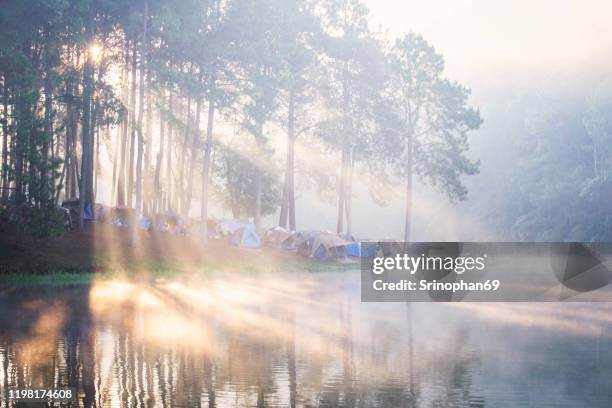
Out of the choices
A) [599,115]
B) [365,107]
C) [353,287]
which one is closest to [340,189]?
[365,107]

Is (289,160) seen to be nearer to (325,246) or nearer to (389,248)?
(325,246)

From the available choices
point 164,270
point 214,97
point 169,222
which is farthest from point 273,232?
point 164,270

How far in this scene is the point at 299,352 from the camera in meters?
14.1

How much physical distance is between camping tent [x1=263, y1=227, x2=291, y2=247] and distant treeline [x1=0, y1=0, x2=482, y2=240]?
4.70 ft

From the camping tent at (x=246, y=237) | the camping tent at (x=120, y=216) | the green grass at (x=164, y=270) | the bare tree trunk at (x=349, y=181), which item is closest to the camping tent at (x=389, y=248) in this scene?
the green grass at (x=164, y=270)

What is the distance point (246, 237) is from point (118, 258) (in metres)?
16.5

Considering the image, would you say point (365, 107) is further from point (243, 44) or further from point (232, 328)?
point (232, 328)

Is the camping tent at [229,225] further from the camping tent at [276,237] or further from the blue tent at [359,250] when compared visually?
the blue tent at [359,250]

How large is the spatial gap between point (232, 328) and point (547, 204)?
7334 cm

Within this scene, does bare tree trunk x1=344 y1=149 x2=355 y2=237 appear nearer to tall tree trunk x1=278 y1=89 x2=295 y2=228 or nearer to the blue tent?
the blue tent

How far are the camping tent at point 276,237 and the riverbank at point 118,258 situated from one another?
Answer: 386 cm

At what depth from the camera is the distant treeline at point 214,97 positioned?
35625mm

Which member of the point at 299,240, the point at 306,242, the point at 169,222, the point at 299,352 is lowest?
the point at 299,352

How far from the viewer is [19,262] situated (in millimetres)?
30984
